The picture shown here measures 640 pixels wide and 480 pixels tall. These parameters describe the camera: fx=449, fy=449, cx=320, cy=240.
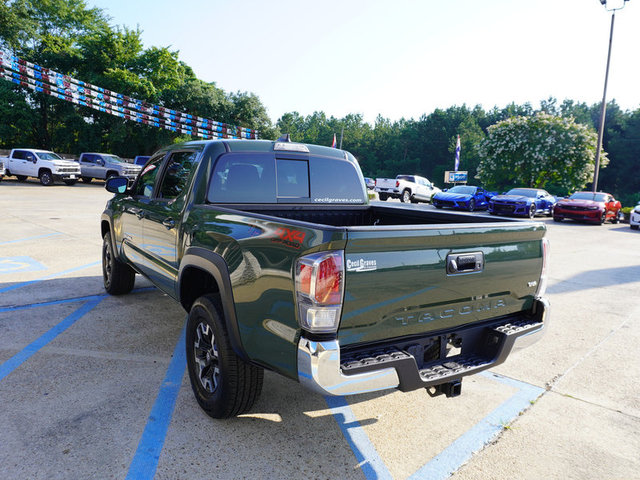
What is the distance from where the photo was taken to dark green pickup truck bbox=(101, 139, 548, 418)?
87.5 inches

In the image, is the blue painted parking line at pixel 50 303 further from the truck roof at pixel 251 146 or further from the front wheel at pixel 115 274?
the truck roof at pixel 251 146

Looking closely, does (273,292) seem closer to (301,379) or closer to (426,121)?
(301,379)

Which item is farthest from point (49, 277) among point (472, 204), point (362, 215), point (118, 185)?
point (472, 204)

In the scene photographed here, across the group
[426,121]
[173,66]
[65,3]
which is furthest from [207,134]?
[426,121]

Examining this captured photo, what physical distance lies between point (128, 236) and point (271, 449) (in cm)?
307

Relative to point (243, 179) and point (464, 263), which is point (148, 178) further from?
point (464, 263)

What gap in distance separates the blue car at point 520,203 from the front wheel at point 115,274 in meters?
18.4

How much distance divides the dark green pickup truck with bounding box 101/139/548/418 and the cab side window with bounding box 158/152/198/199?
20 mm

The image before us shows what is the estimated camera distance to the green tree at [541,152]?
32.8m

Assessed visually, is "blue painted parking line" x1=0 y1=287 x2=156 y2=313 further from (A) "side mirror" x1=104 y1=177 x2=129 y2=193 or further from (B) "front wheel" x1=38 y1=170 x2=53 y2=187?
(B) "front wheel" x1=38 y1=170 x2=53 y2=187

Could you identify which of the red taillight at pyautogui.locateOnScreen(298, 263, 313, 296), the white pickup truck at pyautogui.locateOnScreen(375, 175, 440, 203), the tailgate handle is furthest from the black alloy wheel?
the white pickup truck at pyautogui.locateOnScreen(375, 175, 440, 203)

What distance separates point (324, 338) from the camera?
2.22 m

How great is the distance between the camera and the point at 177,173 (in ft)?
13.0

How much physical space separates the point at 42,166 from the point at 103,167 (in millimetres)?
3736
